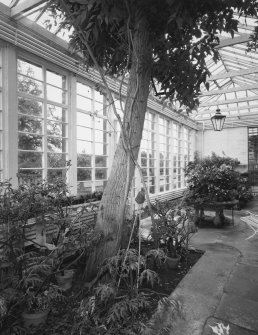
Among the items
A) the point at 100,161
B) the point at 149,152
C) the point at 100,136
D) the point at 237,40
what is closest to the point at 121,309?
the point at 100,161

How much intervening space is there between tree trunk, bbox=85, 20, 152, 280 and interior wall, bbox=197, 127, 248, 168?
923 centimetres

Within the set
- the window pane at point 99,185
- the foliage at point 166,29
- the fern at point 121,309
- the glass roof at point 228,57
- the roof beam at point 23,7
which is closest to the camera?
the fern at point 121,309

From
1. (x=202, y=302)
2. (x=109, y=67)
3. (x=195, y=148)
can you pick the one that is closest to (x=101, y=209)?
(x=202, y=302)

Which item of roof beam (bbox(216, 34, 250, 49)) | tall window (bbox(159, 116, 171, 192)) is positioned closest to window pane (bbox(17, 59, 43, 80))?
roof beam (bbox(216, 34, 250, 49))

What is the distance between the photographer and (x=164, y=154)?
909cm

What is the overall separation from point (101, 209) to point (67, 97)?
290 cm

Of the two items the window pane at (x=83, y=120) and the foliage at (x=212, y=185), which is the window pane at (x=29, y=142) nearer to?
the window pane at (x=83, y=120)

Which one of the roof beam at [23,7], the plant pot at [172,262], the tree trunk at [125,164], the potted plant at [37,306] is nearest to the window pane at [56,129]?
the roof beam at [23,7]

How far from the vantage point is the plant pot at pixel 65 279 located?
7.88 feet

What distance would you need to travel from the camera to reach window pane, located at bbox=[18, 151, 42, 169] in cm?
393

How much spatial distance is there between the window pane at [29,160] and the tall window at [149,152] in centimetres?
377

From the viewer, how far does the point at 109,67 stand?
3066mm

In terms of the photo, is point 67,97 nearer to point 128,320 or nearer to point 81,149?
point 81,149

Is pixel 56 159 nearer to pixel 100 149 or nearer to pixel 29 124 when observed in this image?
pixel 29 124
